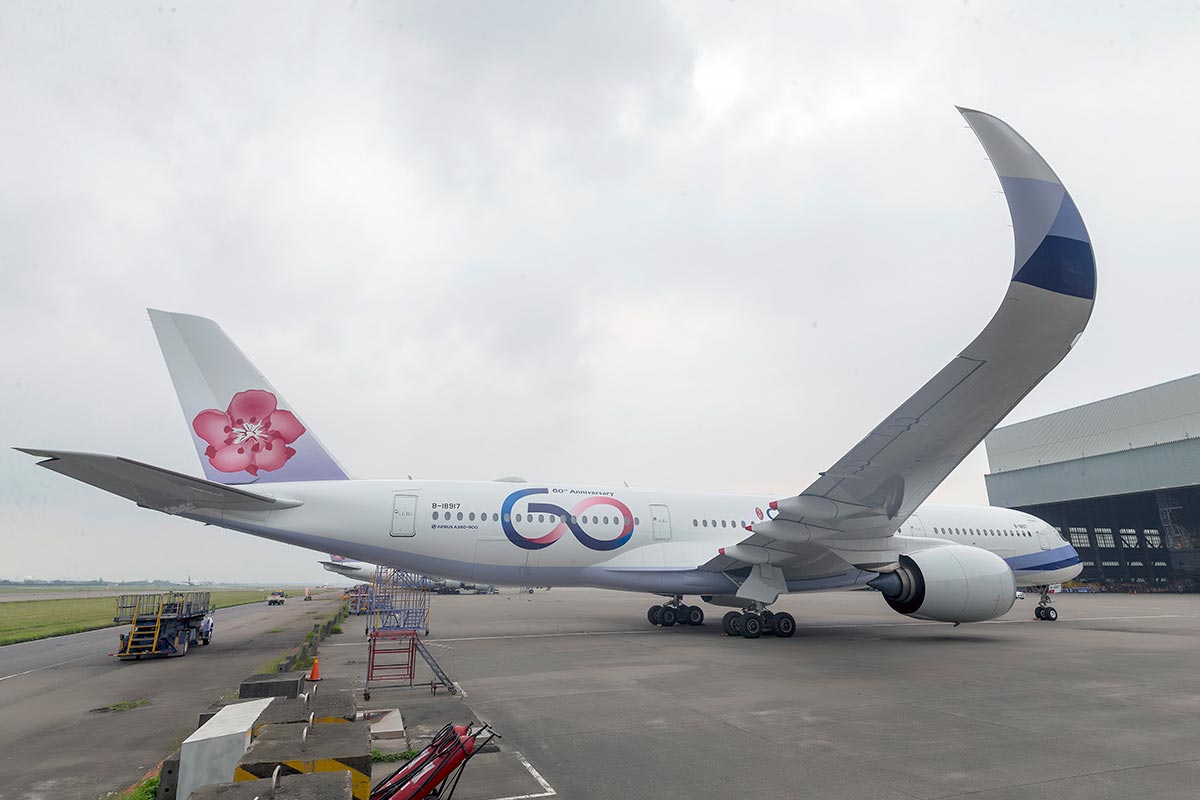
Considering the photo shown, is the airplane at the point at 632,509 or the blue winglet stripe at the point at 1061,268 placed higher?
the blue winglet stripe at the point at 1061,268

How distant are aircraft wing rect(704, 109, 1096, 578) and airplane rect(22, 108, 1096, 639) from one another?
4 cm

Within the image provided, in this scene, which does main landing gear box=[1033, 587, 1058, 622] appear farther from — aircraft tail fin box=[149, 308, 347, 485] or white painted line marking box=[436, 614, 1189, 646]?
aircraft tail fin box=[149, 308, 347, 485]

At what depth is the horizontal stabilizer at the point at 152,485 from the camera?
9438 millimetres

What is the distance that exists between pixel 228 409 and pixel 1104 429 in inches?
1915

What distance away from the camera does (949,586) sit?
500 inches

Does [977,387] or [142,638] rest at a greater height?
[977,387]

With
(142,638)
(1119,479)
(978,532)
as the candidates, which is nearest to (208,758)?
(142,638)

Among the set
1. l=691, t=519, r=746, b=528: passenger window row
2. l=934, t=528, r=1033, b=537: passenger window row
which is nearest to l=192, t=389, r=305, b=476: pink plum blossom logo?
l=691, t=519, r=746, b=528: passenger window row

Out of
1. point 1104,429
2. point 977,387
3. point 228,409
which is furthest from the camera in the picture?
point 1104,429

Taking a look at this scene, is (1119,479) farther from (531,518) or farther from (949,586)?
(531,518)

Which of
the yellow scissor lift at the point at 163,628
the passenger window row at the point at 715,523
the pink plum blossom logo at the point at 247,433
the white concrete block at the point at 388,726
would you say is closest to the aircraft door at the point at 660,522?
the passenger window row at the point at 715,523

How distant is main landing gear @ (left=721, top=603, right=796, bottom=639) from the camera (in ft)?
46.7

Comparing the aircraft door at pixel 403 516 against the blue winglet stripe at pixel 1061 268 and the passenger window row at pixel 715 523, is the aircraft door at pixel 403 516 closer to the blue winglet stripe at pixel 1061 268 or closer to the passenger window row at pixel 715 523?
the passenger window row at pixel 715 523

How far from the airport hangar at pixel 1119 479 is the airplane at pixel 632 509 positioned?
3069 centimetres
